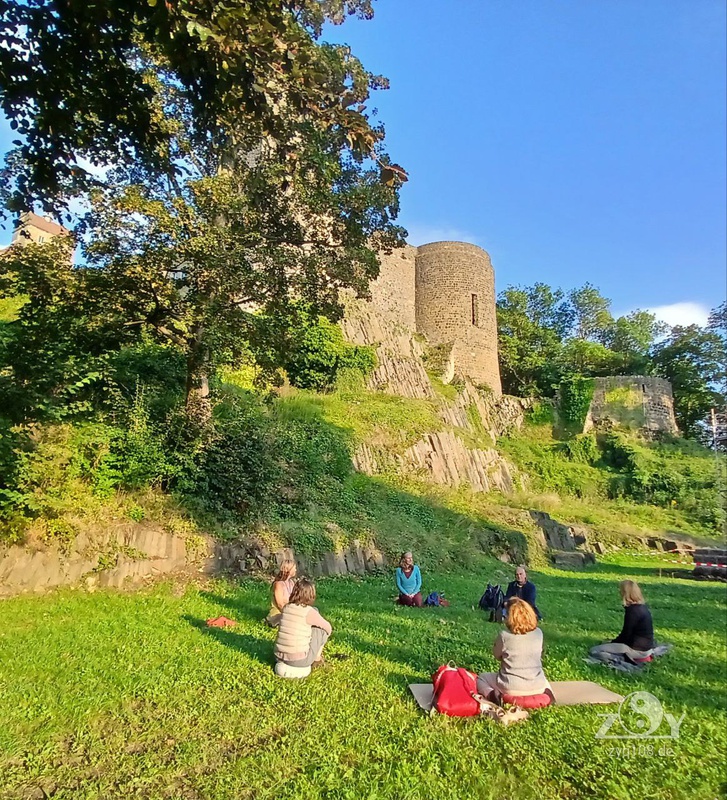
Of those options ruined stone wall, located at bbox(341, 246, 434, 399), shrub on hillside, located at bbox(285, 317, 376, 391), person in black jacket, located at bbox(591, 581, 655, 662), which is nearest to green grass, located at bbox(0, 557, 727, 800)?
Answer: person in black jacket, located at bbox(591, 581, 655, 662)

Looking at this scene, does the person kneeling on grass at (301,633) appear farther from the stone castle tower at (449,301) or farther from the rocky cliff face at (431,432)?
the stone castle tower at (449,301)

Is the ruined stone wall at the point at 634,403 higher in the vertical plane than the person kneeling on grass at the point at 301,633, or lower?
higher

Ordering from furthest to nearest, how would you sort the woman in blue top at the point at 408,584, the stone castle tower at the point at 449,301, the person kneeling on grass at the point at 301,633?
the stone castle tower at the point at 449,301
the woman in blue top at the point at 408,584
the person kneeling on grass at the point at 301,633

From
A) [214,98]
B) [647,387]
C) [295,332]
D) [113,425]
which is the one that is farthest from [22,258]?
[647,387]

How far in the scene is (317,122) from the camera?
12.8ft

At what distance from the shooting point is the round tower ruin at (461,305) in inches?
1281

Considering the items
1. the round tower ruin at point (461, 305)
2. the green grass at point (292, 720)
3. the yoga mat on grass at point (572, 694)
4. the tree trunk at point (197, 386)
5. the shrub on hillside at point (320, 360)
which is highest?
the round tower ruin at point (461, 305)

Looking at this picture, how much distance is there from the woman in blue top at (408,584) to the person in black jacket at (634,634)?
136 inches

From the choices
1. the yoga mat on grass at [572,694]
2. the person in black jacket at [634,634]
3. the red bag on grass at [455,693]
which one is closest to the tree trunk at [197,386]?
the yoga mat on grass at [572,694]

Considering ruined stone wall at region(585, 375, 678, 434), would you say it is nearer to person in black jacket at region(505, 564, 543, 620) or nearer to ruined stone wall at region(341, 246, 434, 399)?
ruined stone wall at region(341, 246, 434, 399)

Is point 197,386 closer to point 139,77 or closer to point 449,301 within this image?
point 139,77

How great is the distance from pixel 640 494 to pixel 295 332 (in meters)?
24.8

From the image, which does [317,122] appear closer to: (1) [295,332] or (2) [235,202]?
(2) [235,202]

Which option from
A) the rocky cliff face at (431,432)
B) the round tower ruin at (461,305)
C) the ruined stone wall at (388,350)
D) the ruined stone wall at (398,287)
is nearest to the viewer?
the rocky cliff face at (431,432)
